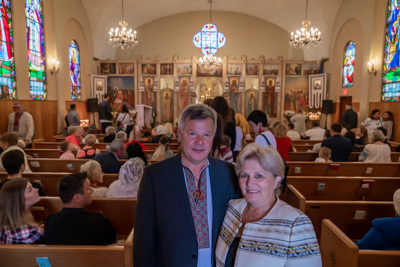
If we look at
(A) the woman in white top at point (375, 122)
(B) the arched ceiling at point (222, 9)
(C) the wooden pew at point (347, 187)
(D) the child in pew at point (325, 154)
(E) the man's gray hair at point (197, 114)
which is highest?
(B) the arched ceiling at point (222, 9)

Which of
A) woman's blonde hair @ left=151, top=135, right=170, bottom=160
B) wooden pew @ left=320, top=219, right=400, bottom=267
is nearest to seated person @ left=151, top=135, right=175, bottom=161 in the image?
woman's blonde hair @ left=151, top=135, right=170, bottom=160

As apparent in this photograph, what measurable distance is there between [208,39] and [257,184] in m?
15.2

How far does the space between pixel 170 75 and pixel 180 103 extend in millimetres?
1582

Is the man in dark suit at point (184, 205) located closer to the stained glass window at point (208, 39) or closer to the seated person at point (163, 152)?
the seated person at point (163, 152)

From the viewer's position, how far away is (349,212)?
2.87 m

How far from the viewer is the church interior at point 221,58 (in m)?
10.4

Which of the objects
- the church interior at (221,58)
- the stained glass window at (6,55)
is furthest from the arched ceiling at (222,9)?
the stained glass window at (6,55)

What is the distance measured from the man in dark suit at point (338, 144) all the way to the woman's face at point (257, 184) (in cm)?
421

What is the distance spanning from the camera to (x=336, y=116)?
1339 centimetres

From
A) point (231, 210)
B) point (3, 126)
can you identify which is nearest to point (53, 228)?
point (231, 210)

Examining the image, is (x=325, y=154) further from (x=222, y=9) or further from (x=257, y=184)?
(x=222, y=9)

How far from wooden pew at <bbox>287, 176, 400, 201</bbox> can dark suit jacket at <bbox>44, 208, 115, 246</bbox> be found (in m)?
2.69

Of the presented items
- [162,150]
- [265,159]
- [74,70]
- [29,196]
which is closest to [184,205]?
[265,159]

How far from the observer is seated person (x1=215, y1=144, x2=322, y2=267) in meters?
1.30
